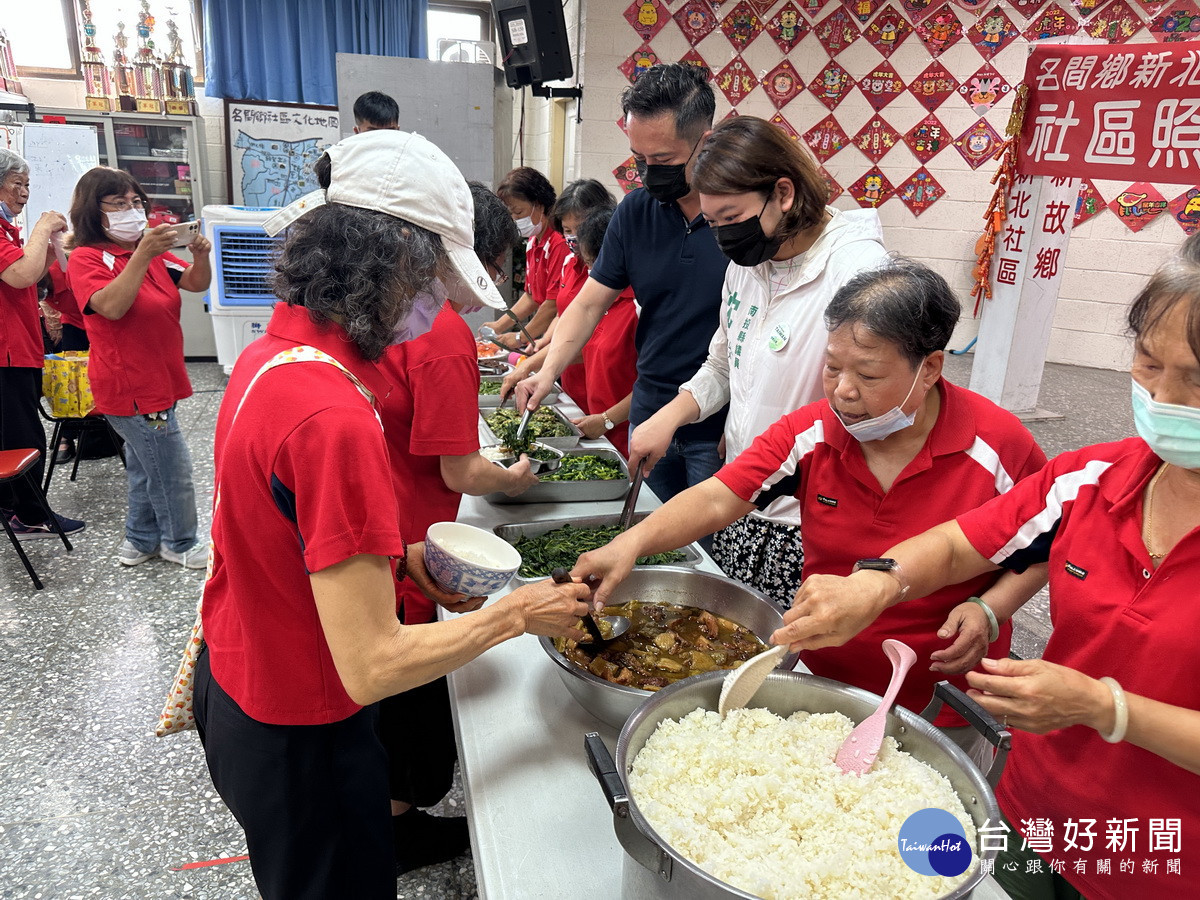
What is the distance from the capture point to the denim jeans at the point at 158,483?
3.58 meters

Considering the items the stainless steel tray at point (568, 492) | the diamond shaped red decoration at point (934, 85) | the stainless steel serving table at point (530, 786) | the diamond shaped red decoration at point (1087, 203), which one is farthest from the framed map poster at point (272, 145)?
the diamond shaped red decoration at point (1087, 203)

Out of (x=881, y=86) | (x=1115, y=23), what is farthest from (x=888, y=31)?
(x=1115, y=23)

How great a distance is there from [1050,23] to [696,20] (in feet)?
9.59

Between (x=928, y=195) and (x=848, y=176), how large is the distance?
0.76 metres

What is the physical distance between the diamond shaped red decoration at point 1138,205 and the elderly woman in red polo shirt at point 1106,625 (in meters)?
7.11

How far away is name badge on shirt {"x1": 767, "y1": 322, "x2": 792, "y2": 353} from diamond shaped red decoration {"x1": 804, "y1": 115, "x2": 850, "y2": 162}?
5339 millimetres

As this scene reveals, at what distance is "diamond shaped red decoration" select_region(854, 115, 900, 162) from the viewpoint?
6.64 m

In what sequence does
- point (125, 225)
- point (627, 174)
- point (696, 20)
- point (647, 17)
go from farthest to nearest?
point (627, 174) < point (696, 20) < point (647, 17) < point (125, 225)

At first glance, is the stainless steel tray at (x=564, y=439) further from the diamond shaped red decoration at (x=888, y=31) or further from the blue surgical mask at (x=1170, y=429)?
the diamond shaped red decoration at (x=888, y=31)

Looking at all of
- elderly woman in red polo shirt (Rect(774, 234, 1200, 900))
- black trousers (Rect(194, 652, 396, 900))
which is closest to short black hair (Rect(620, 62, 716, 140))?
elderly woman in red polo shirt (Rect(774, 234, 1200, 900))

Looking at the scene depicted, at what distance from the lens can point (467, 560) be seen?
142 centimetres

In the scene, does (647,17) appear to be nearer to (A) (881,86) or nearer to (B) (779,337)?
(A) (881,86)

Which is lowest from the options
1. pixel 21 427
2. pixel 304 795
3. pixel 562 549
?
pixel 21 427

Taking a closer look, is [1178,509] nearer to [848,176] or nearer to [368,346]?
[368,346]
